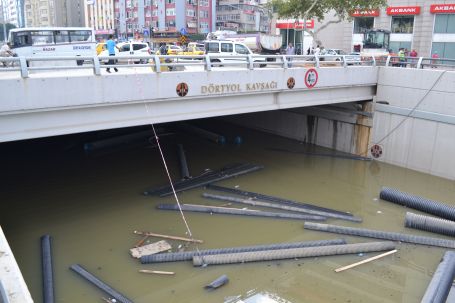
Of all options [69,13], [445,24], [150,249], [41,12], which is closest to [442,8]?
[445,24]

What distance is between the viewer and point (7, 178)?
1797 centimetres

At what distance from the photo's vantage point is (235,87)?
14211 mm

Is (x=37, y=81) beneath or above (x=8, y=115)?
above

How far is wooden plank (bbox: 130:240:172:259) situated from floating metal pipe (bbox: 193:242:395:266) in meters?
1.15

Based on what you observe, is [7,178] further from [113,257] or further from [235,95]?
[235,95]

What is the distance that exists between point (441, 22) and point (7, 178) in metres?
40.6

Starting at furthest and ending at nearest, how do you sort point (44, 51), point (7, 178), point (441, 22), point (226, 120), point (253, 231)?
point (441, 22), point (226, 120), point (44, 51), point (7, 178), point (253, 231)

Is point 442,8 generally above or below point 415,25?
above

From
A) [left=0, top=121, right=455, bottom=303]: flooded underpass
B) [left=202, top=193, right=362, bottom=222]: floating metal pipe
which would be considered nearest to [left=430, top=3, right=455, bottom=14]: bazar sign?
[left=0, top=121, right=455, bottom=303]: flooded underpass

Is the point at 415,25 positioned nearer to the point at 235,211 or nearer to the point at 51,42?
the point at 51,42

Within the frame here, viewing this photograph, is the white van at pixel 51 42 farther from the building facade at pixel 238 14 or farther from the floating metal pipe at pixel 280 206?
the building facade at pixel 238 14

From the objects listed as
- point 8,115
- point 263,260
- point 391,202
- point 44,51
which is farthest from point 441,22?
point 8,115

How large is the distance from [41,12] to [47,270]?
474 feet

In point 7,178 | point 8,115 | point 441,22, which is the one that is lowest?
point 7,178
